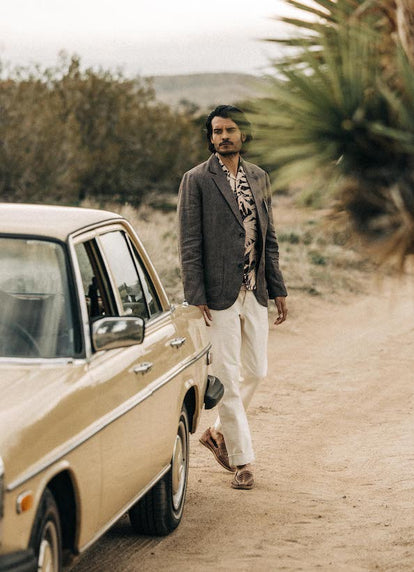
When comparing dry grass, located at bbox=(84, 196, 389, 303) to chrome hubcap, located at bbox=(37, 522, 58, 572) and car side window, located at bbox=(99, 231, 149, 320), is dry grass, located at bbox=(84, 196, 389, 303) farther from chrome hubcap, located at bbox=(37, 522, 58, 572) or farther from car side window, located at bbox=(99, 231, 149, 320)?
chrome hubcap, located at bbox=(37, 522, 58, 572)

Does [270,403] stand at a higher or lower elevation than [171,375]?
lower

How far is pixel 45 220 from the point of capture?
202 inches

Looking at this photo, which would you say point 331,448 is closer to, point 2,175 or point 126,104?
point 2,175

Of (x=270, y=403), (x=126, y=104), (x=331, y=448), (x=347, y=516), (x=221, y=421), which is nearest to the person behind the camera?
(x=347, y=516)

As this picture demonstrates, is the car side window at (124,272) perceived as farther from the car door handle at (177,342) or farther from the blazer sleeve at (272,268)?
the blazer sleeve at (272,268)

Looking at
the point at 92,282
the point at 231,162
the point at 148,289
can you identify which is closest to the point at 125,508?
the point at 92,282

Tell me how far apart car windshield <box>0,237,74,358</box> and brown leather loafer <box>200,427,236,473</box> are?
2.51 meters

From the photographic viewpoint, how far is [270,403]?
10.1 m

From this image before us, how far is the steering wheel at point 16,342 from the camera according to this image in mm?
4555

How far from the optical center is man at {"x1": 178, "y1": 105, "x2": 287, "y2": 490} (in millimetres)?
7023

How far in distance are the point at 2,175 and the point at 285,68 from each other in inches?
823

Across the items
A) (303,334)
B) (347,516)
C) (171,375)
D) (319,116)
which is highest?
(319,116)

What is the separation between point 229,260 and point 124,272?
4.70 feet

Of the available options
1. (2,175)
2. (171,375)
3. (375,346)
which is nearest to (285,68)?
(171,375)
